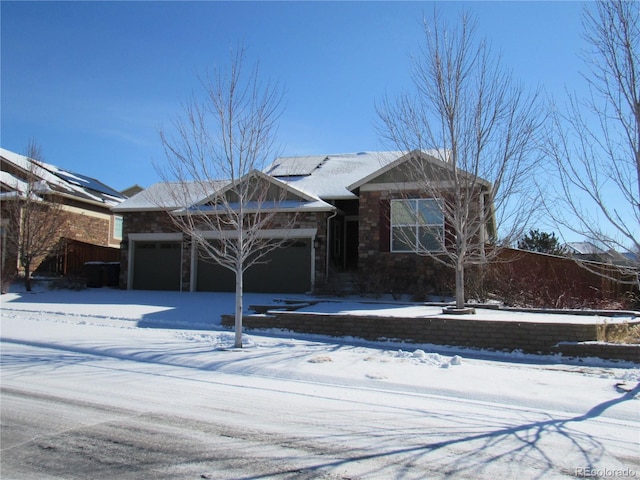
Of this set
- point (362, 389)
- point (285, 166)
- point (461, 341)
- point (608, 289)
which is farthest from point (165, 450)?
point (285, 166)

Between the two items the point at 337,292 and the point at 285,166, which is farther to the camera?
the point at 285,166

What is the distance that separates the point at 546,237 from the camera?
91.0 feet

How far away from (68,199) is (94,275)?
230 inches

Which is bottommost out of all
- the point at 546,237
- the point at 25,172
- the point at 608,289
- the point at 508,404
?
the point at 508,404

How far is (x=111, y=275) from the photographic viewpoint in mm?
22406

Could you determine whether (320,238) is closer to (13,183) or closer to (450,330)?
(450,330)

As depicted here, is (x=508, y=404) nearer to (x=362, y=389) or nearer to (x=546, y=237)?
(x=362, y=389)

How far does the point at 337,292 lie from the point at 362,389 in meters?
10.2

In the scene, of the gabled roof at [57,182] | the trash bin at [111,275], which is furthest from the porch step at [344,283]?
the gabled roof at [57,182]

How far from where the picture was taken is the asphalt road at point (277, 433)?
4.49 meters

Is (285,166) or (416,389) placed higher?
(285,166)

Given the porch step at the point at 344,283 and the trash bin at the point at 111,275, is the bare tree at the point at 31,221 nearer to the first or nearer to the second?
the trash bin at the point at 111,275

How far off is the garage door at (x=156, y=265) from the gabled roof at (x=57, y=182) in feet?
15.5

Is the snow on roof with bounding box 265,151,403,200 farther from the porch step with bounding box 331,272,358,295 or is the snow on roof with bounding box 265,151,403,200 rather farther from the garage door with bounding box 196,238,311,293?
the porch step with bounding box 331,272,358,295
